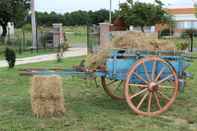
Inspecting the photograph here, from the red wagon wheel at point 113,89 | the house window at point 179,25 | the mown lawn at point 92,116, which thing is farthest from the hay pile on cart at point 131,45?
the house window at point 179,25

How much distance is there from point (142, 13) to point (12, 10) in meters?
12.3

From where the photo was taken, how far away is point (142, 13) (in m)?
40.2

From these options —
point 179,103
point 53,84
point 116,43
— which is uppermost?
point 116,43

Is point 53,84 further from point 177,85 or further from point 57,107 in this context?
point 177,85

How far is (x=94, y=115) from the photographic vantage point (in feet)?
23.9

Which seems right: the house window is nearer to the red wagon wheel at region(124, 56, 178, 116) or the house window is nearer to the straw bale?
the red wagon wheel at region(124, 56, 178, 116)

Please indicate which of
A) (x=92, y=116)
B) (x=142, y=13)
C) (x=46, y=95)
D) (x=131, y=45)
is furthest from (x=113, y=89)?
(x=142, y=13)

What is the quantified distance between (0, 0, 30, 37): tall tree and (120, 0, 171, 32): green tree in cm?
926

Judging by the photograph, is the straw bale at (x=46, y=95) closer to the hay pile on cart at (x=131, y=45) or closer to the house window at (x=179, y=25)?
the hay pile on cart at (x=131, y=45)

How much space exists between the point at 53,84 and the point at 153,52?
6.17ft

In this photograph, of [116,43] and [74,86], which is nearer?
[116,43]

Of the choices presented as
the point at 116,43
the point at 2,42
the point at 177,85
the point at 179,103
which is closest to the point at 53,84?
the point at 116,43

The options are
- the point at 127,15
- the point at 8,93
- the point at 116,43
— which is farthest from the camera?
the point at 127,15

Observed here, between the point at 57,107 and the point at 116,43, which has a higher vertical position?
the point at 116,43
